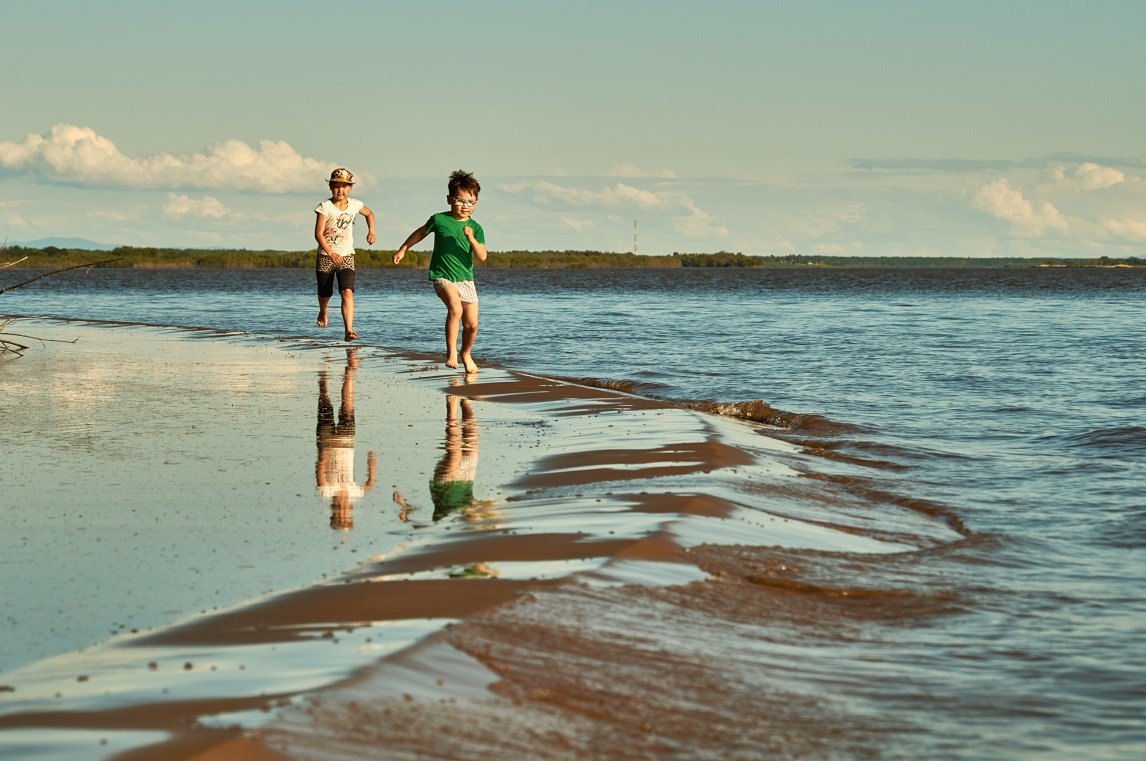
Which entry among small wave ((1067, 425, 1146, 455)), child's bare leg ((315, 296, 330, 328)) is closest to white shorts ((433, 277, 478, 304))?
child's bare leg ((315, 296, 330, 328))

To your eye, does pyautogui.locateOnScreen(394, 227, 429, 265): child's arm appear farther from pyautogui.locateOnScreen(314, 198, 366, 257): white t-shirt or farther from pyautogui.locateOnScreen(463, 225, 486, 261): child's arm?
pyautogui.locateOnScreen(314, 198, 366, 257): white t-shirt

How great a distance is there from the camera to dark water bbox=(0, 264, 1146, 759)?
14.1 feet

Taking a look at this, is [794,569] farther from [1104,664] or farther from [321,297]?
[321,297]

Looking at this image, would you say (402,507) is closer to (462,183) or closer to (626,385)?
(462,183)

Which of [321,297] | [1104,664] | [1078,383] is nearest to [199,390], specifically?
[321,297]

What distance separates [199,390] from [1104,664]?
10.1m

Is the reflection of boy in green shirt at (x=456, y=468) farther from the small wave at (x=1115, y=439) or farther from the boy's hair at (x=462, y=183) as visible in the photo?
the small wave at (x=1115, y=439)

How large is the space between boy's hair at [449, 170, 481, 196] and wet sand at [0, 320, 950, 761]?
3494 mm

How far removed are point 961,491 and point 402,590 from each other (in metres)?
5.17

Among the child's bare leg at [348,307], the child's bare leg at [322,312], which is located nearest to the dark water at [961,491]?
the child's bare leg at [348,307]

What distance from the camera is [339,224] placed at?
15.9 m

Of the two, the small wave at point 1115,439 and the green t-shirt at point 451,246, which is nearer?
the small wave at point 1115,439

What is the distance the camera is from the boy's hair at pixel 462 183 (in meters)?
13.3

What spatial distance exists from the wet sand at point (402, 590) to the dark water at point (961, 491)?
1.00 ft
